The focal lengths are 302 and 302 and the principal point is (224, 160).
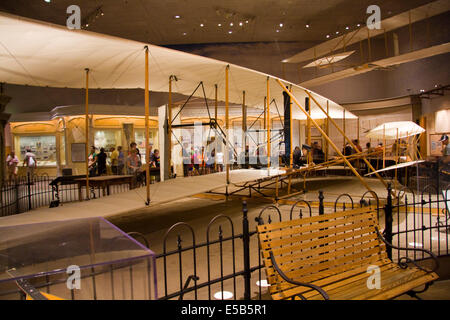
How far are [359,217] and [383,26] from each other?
10404 mm

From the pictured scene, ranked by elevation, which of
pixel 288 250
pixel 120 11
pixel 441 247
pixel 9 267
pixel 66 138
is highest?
pixel 120 11

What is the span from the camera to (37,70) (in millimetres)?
4887

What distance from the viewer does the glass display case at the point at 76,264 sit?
143 centimetres

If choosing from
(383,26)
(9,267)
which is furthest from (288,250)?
(383,26)

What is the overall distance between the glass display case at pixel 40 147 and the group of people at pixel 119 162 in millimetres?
3359

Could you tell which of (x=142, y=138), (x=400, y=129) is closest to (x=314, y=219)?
(x=400, y=129)

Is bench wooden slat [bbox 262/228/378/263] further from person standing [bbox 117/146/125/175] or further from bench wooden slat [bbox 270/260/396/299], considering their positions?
person standing [bbox 117/146/125/175]

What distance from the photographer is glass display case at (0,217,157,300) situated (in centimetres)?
143

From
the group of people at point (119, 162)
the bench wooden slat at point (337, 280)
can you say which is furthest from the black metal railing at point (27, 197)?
the bench wooden slat at point (337, 280)

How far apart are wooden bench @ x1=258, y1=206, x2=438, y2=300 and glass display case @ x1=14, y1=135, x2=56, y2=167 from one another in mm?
15207

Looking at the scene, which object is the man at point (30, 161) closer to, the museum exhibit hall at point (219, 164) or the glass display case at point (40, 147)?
the museum exhibit hall at point (219, 164)

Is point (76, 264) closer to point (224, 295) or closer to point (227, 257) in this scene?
point (224, 295)
